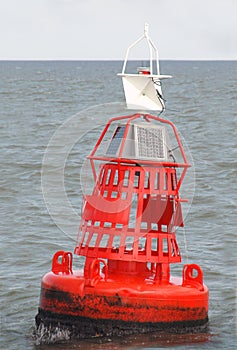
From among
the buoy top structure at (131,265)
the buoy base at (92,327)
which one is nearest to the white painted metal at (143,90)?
the buoy top structure at (131,265)

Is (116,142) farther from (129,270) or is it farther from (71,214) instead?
(71,214)

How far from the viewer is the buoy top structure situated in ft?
43.3

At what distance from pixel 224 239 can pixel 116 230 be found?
22.8 feet

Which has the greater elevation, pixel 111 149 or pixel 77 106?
pixel 111 149

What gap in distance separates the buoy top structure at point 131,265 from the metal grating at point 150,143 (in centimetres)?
1

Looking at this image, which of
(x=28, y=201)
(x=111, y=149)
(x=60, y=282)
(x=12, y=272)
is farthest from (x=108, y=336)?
(x=28, y=201)

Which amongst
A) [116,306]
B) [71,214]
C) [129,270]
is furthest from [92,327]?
[71,214]

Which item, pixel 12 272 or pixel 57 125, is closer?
pixel 12 272

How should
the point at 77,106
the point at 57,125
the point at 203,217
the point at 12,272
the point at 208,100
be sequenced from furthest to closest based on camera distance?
the point at 208,100, the point at 77,106, the point at 57,125, the point at 203,217, the point at 12,272

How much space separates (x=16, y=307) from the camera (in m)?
15.4

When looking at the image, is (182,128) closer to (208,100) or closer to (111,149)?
(208,100)

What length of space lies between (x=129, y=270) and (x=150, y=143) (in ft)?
5.72

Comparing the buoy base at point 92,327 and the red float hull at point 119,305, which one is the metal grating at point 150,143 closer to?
the red float hull at point 119,305

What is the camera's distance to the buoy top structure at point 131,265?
43.3 feet
